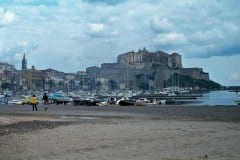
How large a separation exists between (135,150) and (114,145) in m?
1.75

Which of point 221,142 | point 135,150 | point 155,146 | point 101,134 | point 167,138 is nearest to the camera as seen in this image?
point 135,150

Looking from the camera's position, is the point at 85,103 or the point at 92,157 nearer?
the point at 92,157

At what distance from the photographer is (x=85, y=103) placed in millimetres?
89938

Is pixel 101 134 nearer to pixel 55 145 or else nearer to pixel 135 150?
pixel 55 145

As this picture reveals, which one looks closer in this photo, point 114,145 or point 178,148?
point 178,148

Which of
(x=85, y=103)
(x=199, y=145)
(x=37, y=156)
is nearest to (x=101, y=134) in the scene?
(x=199, y=145)

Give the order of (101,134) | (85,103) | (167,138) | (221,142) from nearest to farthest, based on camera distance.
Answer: (221,142) < (167,138) < (101,134) < (85,103)

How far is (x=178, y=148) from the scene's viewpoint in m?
16.4

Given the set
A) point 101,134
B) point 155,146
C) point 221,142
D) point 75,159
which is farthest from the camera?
point 101,134

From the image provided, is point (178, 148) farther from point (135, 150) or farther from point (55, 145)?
point (55, 145)

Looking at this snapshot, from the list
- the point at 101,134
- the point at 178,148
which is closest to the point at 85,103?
the point at 101,134

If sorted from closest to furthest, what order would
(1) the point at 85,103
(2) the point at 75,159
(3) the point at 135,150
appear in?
(2) the point at 75,159 < (3) the point at 135,150 < (1) the point at 85,103

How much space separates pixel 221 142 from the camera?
717 inches

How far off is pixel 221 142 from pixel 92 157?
245 inches
